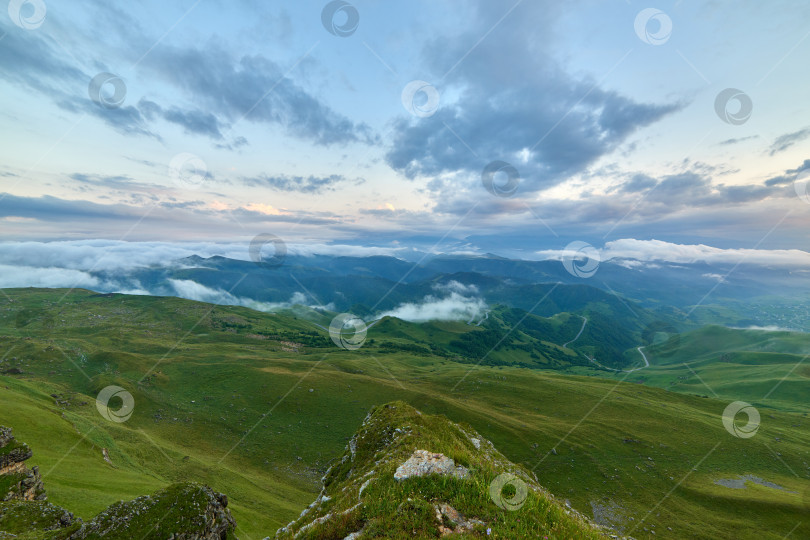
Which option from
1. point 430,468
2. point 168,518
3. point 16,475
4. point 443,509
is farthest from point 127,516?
point 443,509

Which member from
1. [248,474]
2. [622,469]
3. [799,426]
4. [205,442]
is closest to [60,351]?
[205,442]

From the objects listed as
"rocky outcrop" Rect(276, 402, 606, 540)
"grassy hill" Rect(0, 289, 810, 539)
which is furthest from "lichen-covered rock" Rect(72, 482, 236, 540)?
"grassy hill" Rect(0, 289, 810, 539)

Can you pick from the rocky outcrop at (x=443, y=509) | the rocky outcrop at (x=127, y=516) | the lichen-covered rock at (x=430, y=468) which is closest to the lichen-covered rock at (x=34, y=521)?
the rocky outcrop at (x=127, y=516)

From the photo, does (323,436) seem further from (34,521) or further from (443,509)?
(443,509)

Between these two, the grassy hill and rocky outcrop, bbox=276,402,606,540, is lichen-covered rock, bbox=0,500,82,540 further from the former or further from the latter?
rocky outcrop, bbox=276,402,606,540

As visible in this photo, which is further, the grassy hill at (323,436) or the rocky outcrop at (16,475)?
the grassy hill at (323,436)

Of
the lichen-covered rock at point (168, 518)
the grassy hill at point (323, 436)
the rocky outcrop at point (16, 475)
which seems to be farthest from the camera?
the grassy hill at point (323, 436)

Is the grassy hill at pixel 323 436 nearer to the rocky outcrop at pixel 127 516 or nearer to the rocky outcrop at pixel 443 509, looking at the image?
the rocky outcrop at pixel 127 516
